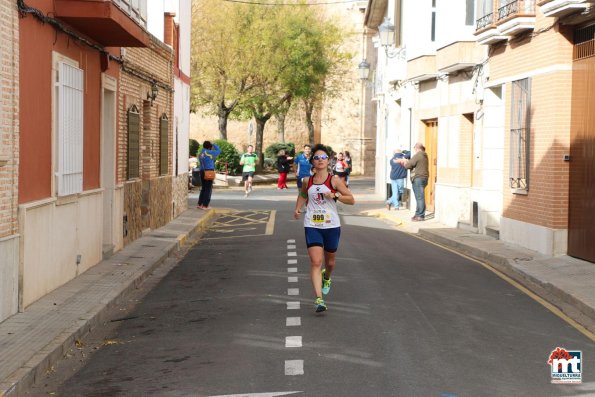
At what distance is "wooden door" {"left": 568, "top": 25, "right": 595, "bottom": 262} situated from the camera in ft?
51.7

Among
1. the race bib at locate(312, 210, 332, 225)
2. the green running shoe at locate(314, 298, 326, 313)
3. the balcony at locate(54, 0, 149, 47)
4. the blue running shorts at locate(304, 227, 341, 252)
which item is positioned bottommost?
the green running shoe at locate(314, 298, 326, 313)

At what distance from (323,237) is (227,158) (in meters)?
36.3

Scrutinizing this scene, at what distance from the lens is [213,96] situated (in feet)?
166

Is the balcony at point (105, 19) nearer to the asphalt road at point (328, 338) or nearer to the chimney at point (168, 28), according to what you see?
the asphalt road at point (328, 338)

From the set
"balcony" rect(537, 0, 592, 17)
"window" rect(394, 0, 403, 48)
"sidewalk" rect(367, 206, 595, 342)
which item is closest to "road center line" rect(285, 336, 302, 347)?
"sidewalk" rect(367, 206, 595, 342)

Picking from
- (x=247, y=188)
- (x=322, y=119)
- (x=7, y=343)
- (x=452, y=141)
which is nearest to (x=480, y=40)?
(x=452, y=141)

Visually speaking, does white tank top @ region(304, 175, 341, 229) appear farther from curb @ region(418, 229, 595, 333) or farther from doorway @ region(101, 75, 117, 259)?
doorway @ region(101, 75, 117, 259)

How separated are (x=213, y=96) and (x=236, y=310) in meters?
40.1

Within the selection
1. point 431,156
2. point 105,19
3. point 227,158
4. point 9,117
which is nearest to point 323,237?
point 9,117

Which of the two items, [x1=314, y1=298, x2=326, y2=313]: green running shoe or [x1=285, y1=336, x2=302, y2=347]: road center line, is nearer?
[x1=285, y1=336, x2=302, y2=347]: road center line

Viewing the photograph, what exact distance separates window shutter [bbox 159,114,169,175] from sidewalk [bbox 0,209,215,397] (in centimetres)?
536

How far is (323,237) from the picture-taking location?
448 inches

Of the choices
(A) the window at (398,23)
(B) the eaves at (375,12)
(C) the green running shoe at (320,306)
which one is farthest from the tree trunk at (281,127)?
(C) the green running shoe at (320,306)

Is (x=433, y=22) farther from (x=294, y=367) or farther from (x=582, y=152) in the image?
(x=294, y=367)
